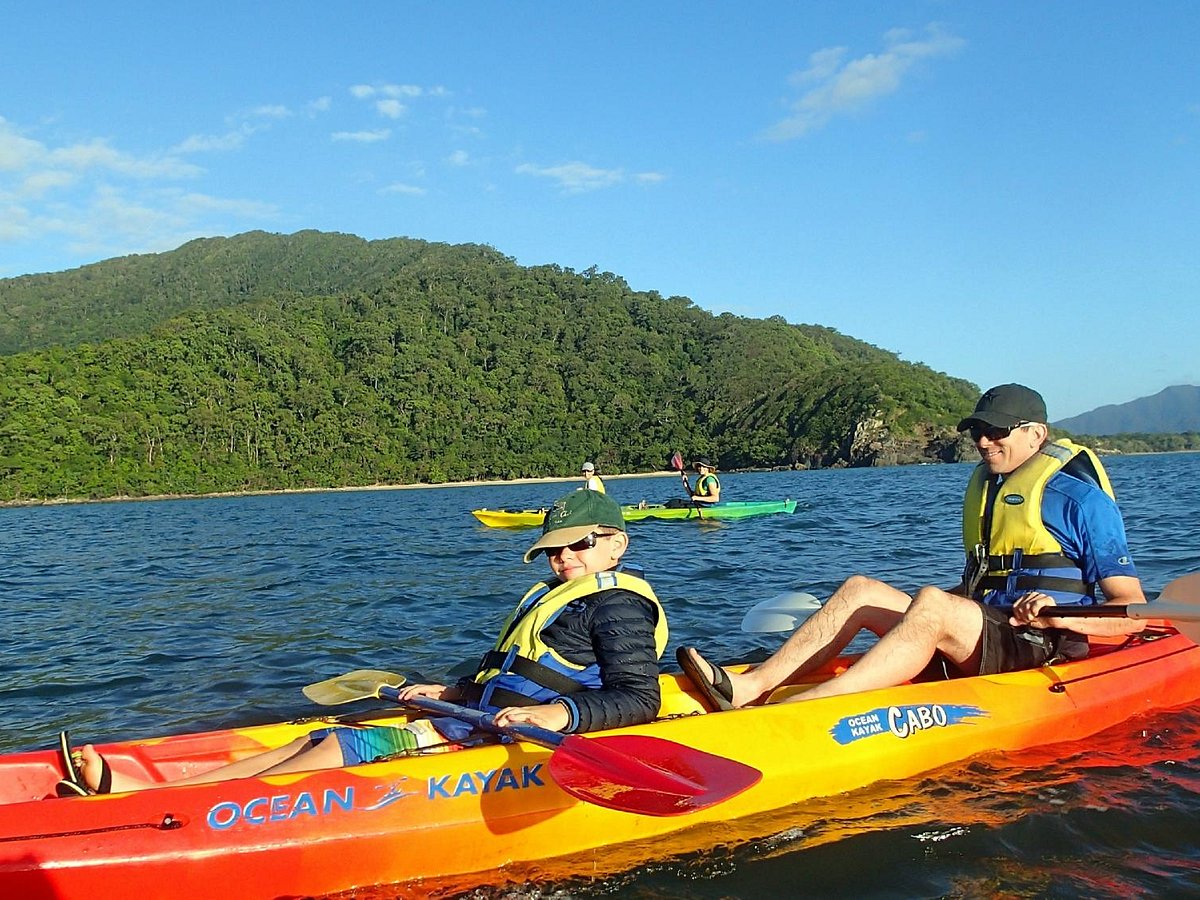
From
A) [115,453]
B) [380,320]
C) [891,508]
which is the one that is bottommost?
[891,508]

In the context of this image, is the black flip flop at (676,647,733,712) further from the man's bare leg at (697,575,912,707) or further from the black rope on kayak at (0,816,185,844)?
the black rope on kayak at (0,816,185,844)

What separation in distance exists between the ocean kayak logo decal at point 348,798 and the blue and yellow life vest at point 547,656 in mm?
339

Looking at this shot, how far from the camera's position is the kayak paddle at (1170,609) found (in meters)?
4.51

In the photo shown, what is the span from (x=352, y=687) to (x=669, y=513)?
1741 centimetres

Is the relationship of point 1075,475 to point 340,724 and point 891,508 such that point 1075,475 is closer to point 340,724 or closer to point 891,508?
point 340,724

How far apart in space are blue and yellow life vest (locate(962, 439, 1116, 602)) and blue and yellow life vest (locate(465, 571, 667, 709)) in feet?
7.05

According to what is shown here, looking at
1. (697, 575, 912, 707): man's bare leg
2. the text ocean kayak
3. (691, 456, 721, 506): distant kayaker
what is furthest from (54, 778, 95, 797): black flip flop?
(691, 456, 721, 506): distant kayaker

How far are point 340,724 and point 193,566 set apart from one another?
42.2 ft

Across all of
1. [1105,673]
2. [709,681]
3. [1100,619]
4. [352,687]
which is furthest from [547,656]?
[1105,673]

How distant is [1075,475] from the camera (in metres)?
5.04

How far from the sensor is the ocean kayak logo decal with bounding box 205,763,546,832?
3.45 meters

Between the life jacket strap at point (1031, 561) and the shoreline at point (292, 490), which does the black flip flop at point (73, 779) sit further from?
the shoreline at point (292, 490)

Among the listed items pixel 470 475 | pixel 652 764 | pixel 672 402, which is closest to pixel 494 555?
pixel 652 764

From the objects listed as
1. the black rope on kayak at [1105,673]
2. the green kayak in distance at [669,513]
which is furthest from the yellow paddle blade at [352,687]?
the green kayak in distance at [669,513]
